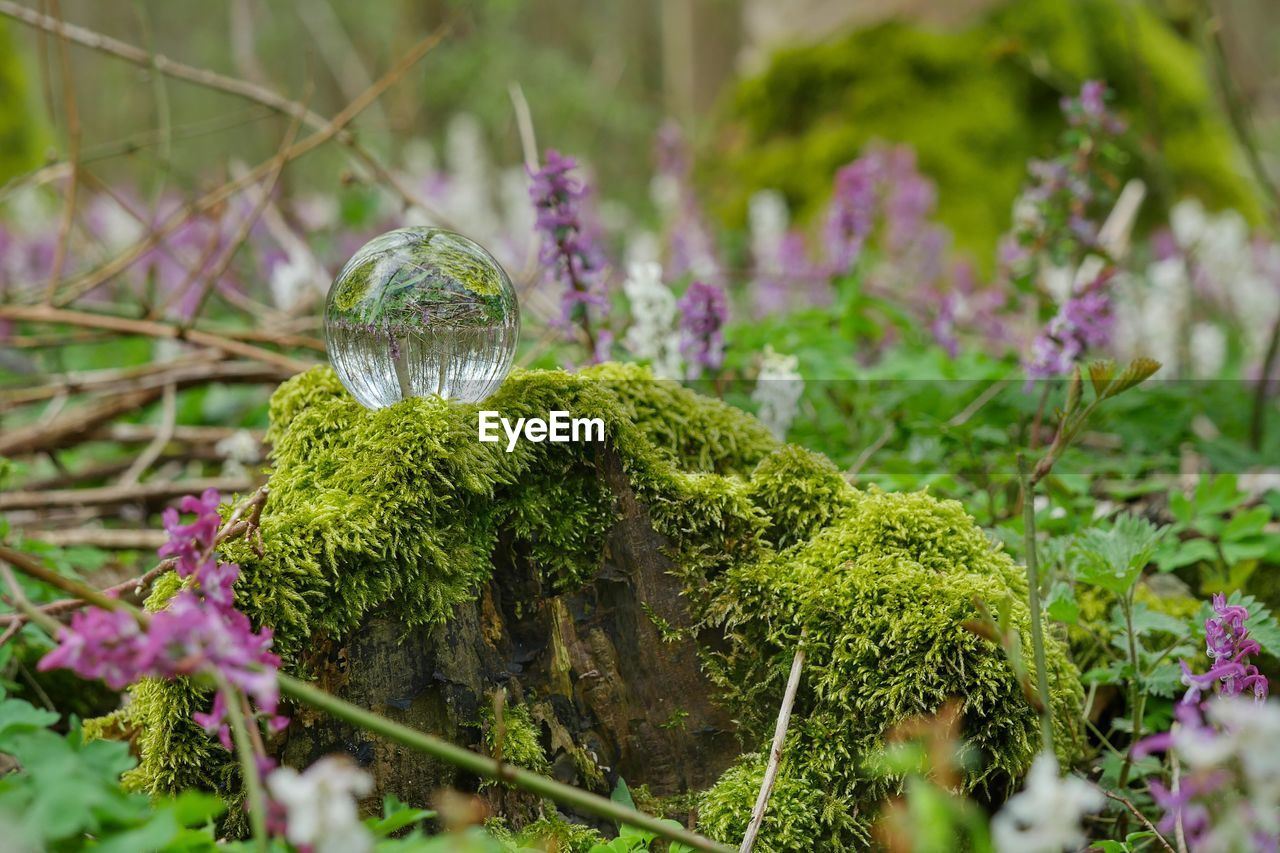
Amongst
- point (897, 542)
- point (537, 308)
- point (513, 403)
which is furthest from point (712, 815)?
point (537, 308)

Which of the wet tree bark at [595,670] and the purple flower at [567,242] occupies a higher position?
the purple flower at [567,242]

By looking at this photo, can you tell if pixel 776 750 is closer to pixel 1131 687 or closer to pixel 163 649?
pixel 1131 687

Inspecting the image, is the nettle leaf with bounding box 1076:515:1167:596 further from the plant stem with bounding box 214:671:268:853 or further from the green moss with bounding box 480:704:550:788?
the plant stem with bounding box 214:671:268:853

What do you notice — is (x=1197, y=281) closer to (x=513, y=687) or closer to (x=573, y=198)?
(x=573, y=198)

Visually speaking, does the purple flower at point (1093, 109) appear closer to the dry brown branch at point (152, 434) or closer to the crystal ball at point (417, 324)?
the crystal ball at point (417, 324)

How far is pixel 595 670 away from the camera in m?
2.03

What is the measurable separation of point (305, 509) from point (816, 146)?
800cm

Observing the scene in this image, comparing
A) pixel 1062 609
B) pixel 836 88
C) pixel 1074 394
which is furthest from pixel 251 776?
pixel 836 88

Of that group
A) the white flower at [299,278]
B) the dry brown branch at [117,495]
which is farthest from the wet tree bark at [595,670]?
the white flower at [299,278]

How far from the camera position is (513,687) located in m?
1.98

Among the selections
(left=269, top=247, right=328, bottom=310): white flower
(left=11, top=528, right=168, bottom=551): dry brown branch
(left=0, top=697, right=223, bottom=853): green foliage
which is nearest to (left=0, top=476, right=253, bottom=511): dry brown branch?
(left=11, top=528, right=168, bottom=551): dry brown branch

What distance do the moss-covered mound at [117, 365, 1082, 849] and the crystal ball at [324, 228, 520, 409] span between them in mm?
77

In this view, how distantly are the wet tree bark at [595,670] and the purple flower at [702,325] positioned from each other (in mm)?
910

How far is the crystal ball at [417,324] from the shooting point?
6.63ft
